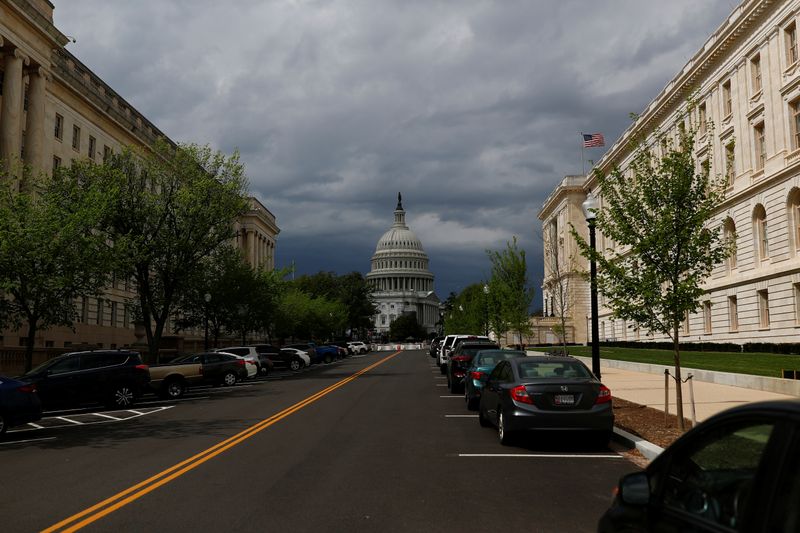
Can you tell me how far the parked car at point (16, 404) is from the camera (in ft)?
48.4

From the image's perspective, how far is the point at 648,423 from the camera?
1468cm

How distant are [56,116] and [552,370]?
42725mm

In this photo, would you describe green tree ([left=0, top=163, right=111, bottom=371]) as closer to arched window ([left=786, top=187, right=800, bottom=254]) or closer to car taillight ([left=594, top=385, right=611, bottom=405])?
car taillight ([left=594, top=385, right=611, bottom=405])

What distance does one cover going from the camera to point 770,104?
38.6 m

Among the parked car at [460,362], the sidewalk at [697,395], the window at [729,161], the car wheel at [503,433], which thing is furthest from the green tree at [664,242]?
the parked car at [460,362]

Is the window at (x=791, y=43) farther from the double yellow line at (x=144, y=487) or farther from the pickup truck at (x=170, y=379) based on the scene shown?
the double yellow line at (x=144, y=487)

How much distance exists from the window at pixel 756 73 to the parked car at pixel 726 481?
42.8 metres

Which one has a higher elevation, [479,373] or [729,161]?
[729,161]

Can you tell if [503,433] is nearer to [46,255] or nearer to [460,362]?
[460,362]

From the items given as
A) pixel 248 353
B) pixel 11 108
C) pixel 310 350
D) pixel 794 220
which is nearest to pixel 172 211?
pixel 248 353

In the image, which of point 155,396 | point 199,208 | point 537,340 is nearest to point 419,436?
point 155,396

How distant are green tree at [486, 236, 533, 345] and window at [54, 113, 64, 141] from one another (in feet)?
96.9

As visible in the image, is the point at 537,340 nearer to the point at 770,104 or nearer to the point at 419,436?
the point at 770,104

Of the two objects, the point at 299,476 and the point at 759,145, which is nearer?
the point at 299,476
